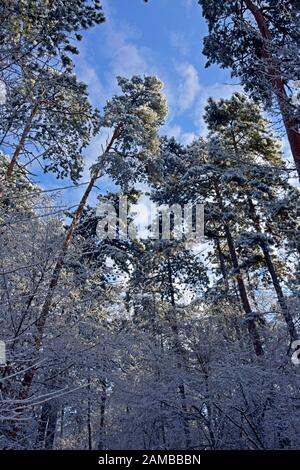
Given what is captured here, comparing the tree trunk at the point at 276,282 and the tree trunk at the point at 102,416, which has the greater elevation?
the tree trunk at the point at 276,282

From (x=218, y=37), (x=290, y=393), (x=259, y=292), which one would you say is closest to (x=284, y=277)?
(x=259, y=292)

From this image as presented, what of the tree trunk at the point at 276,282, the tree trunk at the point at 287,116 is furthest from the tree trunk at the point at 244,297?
the tree trunk at the point at 287,116

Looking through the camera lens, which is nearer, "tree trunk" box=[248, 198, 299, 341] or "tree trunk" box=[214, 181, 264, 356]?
"tree trunk" box=[248, 198, 299, 341]

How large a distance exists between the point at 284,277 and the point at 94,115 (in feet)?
35.0

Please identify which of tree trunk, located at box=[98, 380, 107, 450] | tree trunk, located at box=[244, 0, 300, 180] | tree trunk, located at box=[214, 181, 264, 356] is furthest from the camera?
tree trunk, located at box=[214, 181, 264, 356]

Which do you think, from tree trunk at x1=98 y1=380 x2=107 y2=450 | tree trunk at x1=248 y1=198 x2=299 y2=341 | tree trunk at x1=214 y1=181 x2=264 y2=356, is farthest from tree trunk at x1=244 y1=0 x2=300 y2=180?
tree trunk at x1=98 y1=380 x2=107 y2=450

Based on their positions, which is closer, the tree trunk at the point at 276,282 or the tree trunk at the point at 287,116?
the tree trunk at the point at 287,116

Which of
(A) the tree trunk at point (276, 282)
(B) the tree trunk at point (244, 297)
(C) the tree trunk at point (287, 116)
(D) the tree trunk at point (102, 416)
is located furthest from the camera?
(B) the tree trunk at point (244, 297)

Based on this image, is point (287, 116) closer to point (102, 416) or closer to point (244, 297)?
point (244, 297)

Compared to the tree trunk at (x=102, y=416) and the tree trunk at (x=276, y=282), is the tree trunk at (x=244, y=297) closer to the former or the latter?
the tree trunk at (x=276, y=282)

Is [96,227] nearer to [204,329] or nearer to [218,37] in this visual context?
[204,329]

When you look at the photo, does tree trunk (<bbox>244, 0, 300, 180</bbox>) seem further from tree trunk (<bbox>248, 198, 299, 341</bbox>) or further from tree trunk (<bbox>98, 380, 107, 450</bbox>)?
tree trunk (<bbox>98, 380, 107, 450</bbox>)

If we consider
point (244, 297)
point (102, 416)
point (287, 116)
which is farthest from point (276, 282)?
point (102, 416)

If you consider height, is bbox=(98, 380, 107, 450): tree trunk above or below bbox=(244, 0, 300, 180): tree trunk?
below
